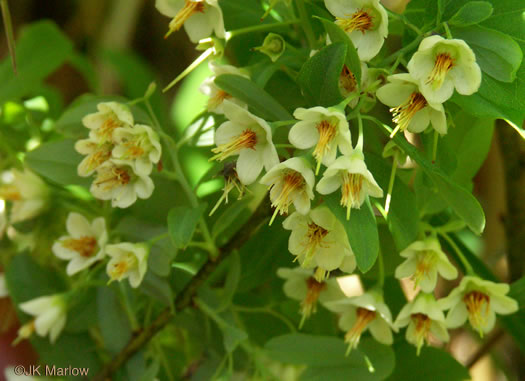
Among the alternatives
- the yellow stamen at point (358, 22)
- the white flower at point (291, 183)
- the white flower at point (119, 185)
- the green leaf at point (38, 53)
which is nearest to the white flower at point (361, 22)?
the yellow stamen at point (358, 22)

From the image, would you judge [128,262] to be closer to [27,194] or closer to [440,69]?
[27,194]

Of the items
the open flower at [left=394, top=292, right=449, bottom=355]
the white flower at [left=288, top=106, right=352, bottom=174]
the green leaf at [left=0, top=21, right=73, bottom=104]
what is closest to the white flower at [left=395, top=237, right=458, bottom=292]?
the open flower at [left=394, top=292, right=449, bottom=355]

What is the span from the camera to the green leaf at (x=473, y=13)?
499mm

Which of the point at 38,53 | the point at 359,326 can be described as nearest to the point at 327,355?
the point at 359,326

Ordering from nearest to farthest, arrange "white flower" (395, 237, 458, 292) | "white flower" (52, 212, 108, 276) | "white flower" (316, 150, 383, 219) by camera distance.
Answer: "white flower" (316, 150, 383, 219) → "white flower" (395, 237, 458, 292) → "white flower" (52, 212, 108, 276)

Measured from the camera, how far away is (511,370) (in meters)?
1.10

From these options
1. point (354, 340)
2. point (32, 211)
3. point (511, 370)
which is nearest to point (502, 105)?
point (354, 340)

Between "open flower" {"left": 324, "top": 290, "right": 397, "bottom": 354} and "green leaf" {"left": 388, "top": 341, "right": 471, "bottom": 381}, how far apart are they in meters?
0.08

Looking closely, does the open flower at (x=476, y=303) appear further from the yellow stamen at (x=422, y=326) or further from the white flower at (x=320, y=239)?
the white flower at (x=320, y=239)

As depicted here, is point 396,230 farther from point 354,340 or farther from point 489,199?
point 489,199

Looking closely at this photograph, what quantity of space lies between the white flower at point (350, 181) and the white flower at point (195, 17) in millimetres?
164

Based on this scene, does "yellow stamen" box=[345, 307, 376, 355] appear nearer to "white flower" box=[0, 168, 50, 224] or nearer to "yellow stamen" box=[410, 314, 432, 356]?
"yellow stamen" box=[410, 314, 432, 356]

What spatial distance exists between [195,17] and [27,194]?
0.29 m

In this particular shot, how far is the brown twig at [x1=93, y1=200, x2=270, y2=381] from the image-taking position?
0.63 metres
